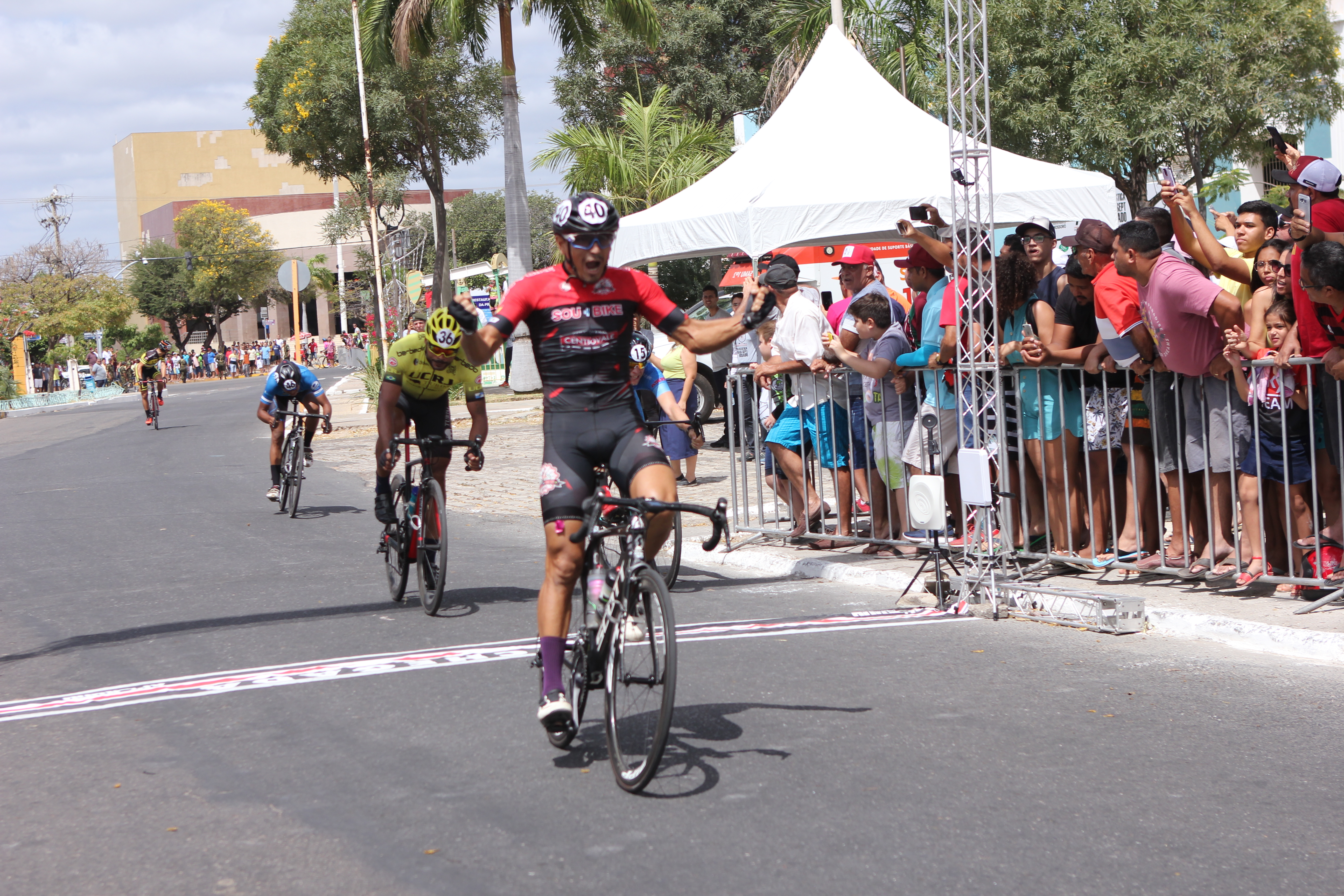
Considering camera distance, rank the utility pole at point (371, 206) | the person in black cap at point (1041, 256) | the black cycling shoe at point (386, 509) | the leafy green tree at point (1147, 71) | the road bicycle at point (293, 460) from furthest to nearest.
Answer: the utility pole at point (371, 206)
the leafy green tree at point (1147, 71)
the road bicycle at point (293, 460)
the black cycling shoe at point (386, 509)
the person in black cap at point (1041, 256)

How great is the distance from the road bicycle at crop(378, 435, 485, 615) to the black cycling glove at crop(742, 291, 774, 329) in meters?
3.25

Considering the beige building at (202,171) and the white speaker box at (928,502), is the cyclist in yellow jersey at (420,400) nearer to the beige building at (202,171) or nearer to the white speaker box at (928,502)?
the white speaker box at (928,502)

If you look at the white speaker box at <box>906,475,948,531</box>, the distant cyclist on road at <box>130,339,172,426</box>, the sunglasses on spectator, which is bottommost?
the white speaker box at <box>906,475,948,531</box>

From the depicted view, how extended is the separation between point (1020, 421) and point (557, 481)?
4.14 meters

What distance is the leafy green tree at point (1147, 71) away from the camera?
25.8m

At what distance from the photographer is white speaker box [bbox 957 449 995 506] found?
24.3ft

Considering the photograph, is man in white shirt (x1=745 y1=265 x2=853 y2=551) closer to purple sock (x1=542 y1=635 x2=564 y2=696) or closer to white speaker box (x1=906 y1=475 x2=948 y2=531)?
white speaker box (x1=906 y1=475 x2=948 y2=531)

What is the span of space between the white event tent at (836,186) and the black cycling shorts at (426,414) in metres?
3.85

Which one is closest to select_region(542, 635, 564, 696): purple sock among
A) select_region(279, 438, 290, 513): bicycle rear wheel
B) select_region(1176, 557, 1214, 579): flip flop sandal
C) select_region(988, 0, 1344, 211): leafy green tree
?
select_region(1176, 557, 1214, 579): flip flop sandal

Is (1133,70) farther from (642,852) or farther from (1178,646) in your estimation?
(642,852)

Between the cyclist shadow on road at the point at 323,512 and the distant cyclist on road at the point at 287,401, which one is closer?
the cyclist shadow on road at the point at 323,512

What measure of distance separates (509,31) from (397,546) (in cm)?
1975

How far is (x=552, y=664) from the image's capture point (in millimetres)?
4922

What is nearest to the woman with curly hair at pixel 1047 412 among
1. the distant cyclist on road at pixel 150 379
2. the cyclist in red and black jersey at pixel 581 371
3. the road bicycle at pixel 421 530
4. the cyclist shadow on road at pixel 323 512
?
the cyclist in red and black jersey at pixel 581 371
